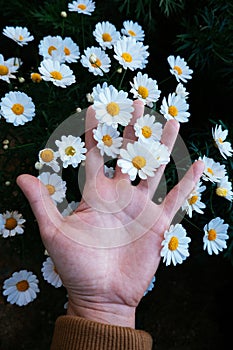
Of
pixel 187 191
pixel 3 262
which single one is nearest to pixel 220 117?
pixel 187 191

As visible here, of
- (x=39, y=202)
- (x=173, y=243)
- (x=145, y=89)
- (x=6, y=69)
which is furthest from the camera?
(x=6, y=69)

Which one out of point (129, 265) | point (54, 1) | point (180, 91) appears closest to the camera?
point (129, 265)

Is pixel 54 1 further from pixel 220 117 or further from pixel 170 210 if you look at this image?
pixel 170 210

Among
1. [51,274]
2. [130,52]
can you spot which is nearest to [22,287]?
[51,274]

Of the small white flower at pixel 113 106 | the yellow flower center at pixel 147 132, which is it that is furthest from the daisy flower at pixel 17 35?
the yellow flower center at pixel 147 132

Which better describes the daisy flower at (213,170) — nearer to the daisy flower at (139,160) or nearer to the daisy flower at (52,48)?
the daisy flower at (139,160)

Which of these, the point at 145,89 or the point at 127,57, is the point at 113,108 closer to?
the point at 145,89
